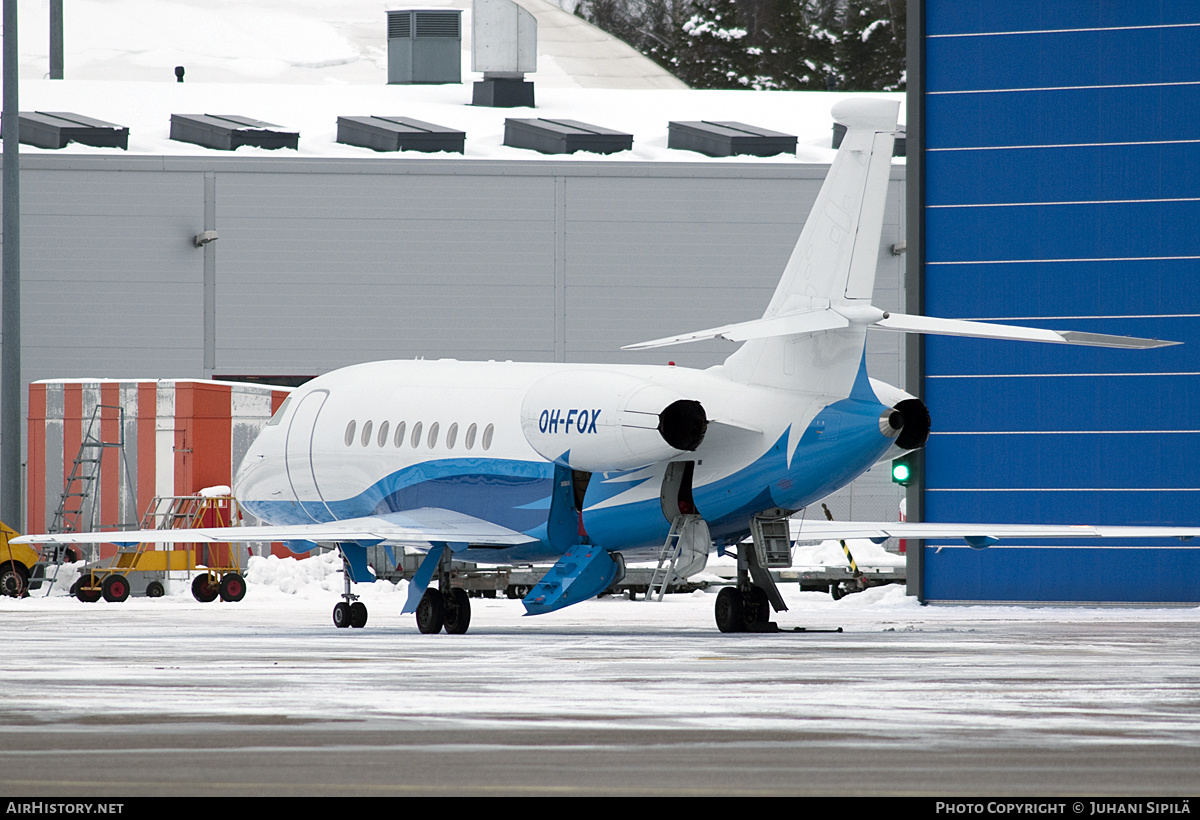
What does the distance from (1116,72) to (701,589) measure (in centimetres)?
1279

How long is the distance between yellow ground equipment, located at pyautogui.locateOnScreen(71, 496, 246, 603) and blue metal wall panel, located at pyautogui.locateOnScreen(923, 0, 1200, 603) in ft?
42.3

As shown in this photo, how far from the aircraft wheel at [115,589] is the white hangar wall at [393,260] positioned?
42.8ft

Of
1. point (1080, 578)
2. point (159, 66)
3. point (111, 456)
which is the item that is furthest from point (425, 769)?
point (159, 66)

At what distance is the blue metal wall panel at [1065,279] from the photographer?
3212cm

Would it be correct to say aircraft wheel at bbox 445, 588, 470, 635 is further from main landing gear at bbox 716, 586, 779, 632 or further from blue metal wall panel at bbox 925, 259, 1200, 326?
blue metal wall panel at bbox 925, 259, 1200, 326

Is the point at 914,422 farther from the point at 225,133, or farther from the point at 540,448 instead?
the point at 225,133

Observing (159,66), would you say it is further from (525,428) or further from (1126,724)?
(1126,724)

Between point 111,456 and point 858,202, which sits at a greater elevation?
point 858,202

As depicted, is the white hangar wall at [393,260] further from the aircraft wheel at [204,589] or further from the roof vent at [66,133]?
the aircraft wheel at [204,589]

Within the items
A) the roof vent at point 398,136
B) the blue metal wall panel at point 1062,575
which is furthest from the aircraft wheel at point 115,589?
the roof vent at point 398,136

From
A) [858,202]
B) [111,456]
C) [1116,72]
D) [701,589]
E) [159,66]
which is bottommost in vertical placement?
[701,589]

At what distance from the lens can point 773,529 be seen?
72.9ft

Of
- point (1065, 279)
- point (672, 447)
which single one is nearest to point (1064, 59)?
point (1065, 279)

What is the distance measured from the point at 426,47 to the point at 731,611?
139 ft
